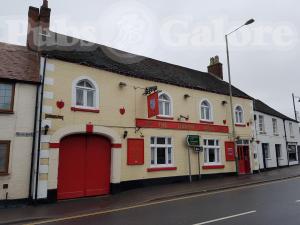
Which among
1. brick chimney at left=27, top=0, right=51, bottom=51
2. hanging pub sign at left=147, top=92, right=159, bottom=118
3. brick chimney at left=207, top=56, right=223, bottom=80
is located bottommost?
hanging pub sign at left=147, top=92, right=159, bottom=118

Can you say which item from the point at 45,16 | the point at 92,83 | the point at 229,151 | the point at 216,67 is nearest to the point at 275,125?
the point at 216,67

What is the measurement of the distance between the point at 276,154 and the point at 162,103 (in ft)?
54.1

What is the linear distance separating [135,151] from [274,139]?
17979 mm

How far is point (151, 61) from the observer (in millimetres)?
22375

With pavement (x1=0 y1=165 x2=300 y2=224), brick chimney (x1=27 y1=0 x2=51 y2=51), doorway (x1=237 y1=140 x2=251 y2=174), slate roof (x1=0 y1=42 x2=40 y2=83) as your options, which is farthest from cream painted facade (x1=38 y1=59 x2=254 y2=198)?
brick chimney (x1=27 y1=0 x2=51 y2=51)

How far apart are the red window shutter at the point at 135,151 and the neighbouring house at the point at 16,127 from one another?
519cm

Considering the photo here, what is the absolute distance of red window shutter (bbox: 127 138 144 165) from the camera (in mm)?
15703

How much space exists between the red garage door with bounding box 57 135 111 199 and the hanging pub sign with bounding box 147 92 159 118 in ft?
9.52

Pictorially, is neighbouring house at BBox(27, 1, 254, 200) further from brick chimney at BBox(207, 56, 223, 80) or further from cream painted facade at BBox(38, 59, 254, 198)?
brick chimney at BBox(207, 56, 223, 80)

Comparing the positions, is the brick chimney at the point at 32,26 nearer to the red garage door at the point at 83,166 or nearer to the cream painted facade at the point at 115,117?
the cream painted facade at the point at 115,117

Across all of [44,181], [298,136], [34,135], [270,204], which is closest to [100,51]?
[34,135]

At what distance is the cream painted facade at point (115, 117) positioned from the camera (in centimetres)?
1311

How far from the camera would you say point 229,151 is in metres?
21.3

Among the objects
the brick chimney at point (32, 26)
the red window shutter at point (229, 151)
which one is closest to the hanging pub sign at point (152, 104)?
the brick chimney at point (32, 26)
